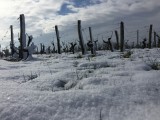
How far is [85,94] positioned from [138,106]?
473 mm

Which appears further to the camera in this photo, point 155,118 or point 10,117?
point 10,117

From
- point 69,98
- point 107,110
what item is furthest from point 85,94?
point 107,110

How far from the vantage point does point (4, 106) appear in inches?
83.2

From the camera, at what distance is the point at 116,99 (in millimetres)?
2186

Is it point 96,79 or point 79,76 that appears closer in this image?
point 96,79

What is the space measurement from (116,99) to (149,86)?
16.7 inches

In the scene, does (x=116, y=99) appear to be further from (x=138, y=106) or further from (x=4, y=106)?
(x=4, y=106)

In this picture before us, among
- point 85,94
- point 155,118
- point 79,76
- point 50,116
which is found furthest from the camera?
point 79,76

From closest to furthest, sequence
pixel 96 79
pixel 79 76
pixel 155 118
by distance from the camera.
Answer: pixel 155 118 < pixel 96 79 < pixel 79 76

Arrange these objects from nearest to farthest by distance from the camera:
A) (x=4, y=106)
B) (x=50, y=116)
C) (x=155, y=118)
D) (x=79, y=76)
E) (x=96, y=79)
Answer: (x=155, y=118) → (x=50, y=116) → (x=4, y=106) → (x=96, y=79) → (x=79, y=76)

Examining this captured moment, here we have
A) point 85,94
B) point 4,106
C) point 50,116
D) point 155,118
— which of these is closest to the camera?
point 155,118

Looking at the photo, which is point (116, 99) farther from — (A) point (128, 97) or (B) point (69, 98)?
(B) point (69, 98)

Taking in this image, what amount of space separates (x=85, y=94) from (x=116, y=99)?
27 cm

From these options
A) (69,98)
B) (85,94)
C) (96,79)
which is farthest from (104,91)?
(96,79)
